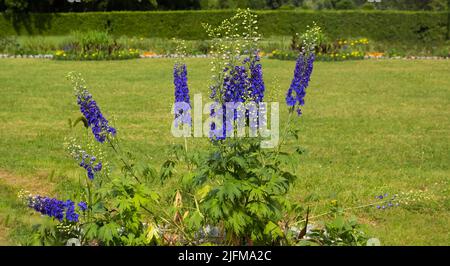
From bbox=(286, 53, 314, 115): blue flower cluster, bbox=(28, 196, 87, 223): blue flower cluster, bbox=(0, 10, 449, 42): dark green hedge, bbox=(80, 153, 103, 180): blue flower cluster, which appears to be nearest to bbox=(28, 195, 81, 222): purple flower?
bbox=(28, 196, 87, 223): blue flower cluster

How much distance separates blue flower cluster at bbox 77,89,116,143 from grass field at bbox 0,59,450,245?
22.7 inches

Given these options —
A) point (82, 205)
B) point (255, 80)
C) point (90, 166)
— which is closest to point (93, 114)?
point (90, 166)

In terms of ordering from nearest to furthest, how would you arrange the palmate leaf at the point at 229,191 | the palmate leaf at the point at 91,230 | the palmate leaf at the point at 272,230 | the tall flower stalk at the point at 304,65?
1. the palmate leaf at the point at 229,191
2. the palmate leaf at the point at 91,230
3. the palmate leaf at the point at 272,230
4. the tall flower stalk at the point at 304,65

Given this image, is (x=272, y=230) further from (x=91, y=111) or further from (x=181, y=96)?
(x=91, y=111)

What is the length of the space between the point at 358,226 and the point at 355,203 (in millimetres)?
1891

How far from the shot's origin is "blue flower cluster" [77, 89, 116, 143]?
3990 millimetres

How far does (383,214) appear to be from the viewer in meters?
5.66

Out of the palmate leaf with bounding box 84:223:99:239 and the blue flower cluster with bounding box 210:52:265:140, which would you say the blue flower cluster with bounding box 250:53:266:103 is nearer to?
the blue flower cluster with bounding box 210:52:265:140

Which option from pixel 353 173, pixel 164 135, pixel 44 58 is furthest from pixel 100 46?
pixel 353 173

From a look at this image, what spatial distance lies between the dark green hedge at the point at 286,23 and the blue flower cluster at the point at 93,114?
22.8 metres

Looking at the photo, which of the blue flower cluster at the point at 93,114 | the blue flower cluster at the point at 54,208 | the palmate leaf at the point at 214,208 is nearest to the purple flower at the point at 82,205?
the blue flower cluster at the point at 54,208

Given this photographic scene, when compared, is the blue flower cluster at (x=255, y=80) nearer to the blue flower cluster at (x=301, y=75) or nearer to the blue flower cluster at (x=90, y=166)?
the blue flower cluster at (x=301, y=75)

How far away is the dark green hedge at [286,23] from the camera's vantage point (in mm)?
26688
